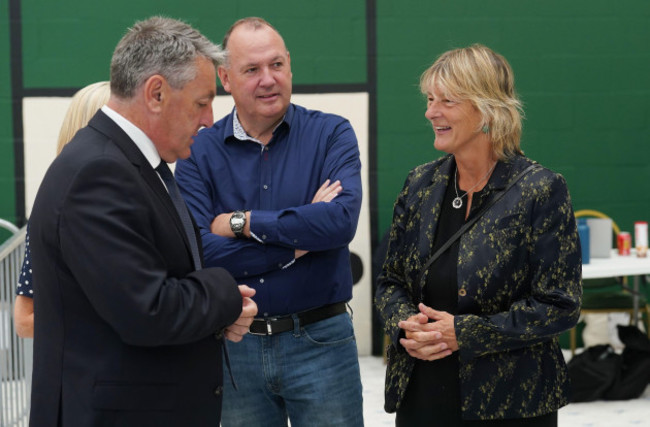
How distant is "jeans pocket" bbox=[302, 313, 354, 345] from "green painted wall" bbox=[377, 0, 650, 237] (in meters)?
2.74

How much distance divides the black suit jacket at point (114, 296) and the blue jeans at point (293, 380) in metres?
0.61

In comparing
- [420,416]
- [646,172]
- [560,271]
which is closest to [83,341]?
[420,416]

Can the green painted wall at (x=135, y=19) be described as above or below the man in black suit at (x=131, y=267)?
above

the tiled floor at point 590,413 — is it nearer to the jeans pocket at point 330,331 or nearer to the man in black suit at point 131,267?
the jeans pocket at point 330,331

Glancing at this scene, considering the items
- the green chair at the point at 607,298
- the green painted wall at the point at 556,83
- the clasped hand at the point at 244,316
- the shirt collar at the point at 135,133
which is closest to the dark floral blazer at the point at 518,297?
the clasped hand at the point at 244,316

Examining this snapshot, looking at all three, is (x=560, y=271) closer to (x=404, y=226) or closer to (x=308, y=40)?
(x=404, y=226)

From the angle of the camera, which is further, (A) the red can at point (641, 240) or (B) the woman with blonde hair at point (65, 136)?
(A) the red can at point (641, 240)

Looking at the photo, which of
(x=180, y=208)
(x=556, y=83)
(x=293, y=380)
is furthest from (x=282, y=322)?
(x=556, y=83)

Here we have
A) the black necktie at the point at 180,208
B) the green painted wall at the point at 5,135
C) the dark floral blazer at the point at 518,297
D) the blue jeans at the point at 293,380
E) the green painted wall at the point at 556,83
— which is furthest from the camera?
the green painted wall at the point at 556,83

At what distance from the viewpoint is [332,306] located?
7.92 ft

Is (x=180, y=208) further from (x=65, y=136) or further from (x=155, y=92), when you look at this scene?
(x=65, y=136)

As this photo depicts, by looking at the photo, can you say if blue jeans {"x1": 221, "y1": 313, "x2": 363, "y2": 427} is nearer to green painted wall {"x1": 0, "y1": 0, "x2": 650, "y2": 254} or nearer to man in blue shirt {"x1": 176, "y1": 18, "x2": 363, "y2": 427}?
man in blue shirt {"x1": 176, "y1": 18, "x2": 363, "y2": 427}

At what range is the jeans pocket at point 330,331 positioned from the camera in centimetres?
236

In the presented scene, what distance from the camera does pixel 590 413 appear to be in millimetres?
4277
